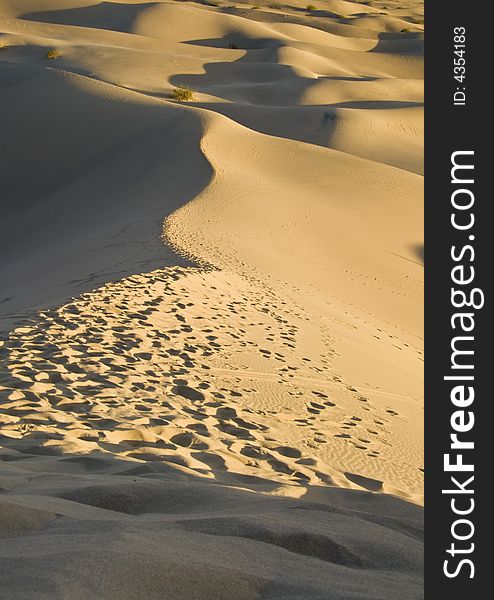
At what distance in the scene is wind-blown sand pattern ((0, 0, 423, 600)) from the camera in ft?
8.44

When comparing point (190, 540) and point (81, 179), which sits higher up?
point (190, 540)

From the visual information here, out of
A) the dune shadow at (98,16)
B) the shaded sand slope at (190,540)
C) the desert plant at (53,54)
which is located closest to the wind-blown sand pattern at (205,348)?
the shaded sand slope at (190,540)

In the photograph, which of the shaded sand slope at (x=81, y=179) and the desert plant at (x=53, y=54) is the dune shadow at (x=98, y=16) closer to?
the desert plant at (x=53, y=54)

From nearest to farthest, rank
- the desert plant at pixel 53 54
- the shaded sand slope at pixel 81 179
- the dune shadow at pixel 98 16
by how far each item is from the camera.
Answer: the shaded sand slope at pixel 81 179 < the desert plant at pixel 53 54 < the dune shadow at pixel 98 16

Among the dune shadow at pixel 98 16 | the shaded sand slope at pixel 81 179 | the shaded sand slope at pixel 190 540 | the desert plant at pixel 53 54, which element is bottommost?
the shaded sand slope at pixel 81 179

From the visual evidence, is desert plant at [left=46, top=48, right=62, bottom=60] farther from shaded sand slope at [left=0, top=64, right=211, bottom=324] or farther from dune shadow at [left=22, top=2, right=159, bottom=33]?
dune shadow at [left=22, top=2, right=159, bottom=33]

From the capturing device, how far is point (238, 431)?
5180 millimetres

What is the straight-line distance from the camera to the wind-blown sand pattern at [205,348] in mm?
2572

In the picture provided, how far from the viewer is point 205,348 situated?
679cm

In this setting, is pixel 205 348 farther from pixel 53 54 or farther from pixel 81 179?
pixel 53 54

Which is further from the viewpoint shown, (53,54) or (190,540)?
(53,54)

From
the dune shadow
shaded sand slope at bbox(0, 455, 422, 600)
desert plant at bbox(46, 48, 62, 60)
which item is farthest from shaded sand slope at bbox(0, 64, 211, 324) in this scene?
the dune shadow

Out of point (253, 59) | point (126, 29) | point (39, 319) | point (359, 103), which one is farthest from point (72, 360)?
point (126, 29)

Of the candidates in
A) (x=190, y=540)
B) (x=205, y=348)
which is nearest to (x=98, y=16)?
(x=205, y=348)
